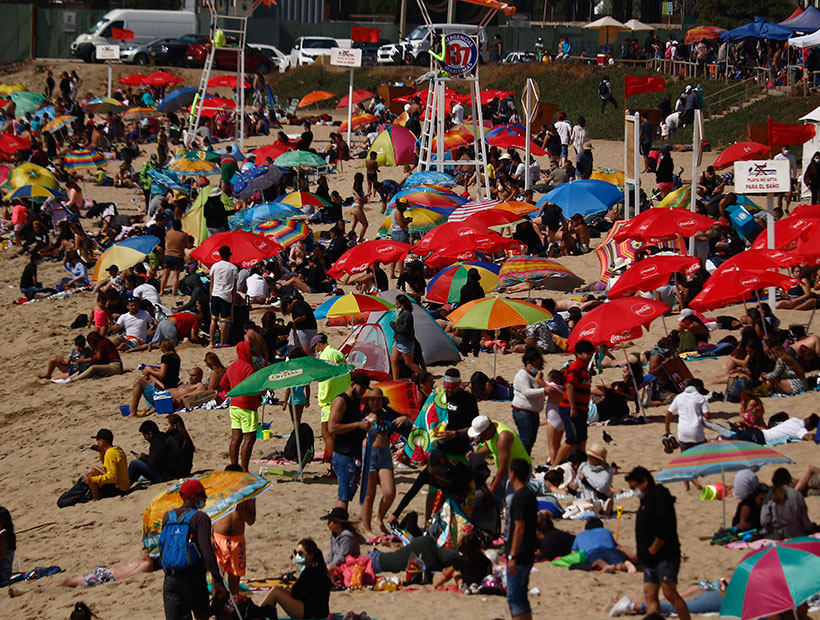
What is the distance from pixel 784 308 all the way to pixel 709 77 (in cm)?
2131

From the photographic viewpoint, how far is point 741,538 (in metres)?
8.98

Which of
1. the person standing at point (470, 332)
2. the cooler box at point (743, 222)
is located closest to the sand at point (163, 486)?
the person standing at point (470, 332)

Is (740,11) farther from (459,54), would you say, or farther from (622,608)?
(622,608)

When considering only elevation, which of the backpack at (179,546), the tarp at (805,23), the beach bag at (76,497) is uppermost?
the tarp at (805,23)

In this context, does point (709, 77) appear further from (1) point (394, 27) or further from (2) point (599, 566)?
(2) point (599, 566)

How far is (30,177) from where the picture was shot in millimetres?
24578

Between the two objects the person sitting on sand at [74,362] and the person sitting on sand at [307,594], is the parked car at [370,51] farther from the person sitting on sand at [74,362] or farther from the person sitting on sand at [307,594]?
the person sitting on sand at [307,594]

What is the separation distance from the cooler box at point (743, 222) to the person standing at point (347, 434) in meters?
11.1

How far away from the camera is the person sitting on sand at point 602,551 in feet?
28.4

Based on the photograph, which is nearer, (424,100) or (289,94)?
(424,100)

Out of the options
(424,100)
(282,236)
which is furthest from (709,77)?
(282,236)

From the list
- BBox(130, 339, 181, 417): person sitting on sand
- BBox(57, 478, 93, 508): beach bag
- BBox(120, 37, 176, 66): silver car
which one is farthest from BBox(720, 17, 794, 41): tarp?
BBox(57, 478, 93, 508): beach bag

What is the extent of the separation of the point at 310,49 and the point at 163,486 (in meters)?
37.5

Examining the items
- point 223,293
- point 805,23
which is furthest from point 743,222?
point 805,23
